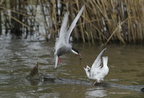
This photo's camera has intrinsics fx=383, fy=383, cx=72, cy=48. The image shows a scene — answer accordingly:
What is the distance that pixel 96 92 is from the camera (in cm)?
593

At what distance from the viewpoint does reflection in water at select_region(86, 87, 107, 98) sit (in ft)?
18.8

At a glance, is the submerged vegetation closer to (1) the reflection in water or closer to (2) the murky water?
(2) the murky water

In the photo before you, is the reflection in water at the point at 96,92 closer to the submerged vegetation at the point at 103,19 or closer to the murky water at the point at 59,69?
the murky water at the point at 59,69

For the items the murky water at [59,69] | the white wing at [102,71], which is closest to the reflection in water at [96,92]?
the murky water at [59,69]

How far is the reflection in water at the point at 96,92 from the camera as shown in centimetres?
574

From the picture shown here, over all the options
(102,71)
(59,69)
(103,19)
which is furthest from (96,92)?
(103,19)

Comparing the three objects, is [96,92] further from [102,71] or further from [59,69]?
[59,69]

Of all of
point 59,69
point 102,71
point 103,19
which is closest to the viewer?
point 102,71

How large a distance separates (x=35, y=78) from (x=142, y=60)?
2.97m

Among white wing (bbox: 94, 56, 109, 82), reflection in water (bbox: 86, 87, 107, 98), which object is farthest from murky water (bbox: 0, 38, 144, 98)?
white wing (bbox: 94, 56, 109, 82)

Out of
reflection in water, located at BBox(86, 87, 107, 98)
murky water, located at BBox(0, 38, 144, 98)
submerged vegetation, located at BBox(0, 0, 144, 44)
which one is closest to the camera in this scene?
reflection in water, located at BBox(86, 87, 107, 98)

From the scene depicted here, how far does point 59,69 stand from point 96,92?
6.69 feet

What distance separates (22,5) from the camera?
12664 millimetres

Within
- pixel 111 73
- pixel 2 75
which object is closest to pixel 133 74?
pixel 111 73
